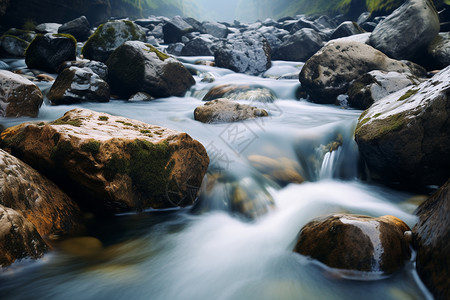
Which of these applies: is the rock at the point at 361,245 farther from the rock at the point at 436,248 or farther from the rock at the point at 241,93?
the rock at the point at 241,93

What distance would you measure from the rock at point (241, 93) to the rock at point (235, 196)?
5.10 meters

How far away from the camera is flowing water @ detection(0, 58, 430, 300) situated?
7.20ft

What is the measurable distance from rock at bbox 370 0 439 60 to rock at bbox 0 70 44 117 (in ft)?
35.6

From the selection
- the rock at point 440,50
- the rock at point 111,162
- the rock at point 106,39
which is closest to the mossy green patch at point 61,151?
the rock at point 111,162

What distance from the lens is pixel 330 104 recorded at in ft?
28.3

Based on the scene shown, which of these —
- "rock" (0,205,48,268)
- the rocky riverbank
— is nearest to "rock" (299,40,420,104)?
the rocky riverbank

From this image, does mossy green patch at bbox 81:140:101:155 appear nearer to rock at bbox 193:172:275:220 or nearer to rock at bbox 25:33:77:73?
rock at bbox 193:172:275:220

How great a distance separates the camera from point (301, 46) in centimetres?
1555

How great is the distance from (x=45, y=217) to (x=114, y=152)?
89 cm

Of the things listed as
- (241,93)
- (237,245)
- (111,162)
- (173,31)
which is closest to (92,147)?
(111,162)

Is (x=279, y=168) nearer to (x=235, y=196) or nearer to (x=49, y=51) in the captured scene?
(x=235, y=196)

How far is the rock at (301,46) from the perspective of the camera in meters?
15.4

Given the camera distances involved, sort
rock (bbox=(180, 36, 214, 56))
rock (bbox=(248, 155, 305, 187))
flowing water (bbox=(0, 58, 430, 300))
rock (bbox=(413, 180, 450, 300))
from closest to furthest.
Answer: rock (bbox=(413, 180, 450, 300))
flowing water (bbox=(0, 58, 430, 300))
rock (bbox=(248, 155, 305, 187))
rock (bbox=(180, 36, 214, 56))

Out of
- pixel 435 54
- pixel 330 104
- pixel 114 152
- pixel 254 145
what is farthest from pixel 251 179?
pixel 435 54
